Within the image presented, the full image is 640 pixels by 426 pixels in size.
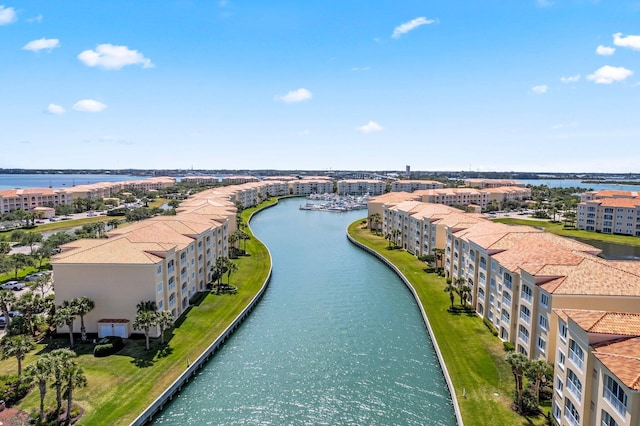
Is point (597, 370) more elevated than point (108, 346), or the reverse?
point (597, 370)

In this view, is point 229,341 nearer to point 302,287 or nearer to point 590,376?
point 302,287

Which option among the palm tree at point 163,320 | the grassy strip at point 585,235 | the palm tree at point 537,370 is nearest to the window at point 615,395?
the palm tree at point 537,370

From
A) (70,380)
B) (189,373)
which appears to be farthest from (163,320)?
(70,380)

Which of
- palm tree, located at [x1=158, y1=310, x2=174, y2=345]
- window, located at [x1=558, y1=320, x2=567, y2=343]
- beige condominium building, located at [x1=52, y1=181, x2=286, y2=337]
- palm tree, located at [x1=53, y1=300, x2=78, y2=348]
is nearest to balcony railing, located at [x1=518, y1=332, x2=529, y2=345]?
window, located at [x1=558, y1=320, x2=567, y2=343]

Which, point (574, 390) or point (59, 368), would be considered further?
point (59, 368)

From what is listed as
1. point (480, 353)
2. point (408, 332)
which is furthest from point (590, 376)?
point (408, 332)

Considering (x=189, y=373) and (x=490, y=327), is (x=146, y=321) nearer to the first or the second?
(x=189, y=373)

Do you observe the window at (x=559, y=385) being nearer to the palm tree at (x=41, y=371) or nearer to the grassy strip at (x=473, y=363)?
the grassy strip at (x=473, y=363)
